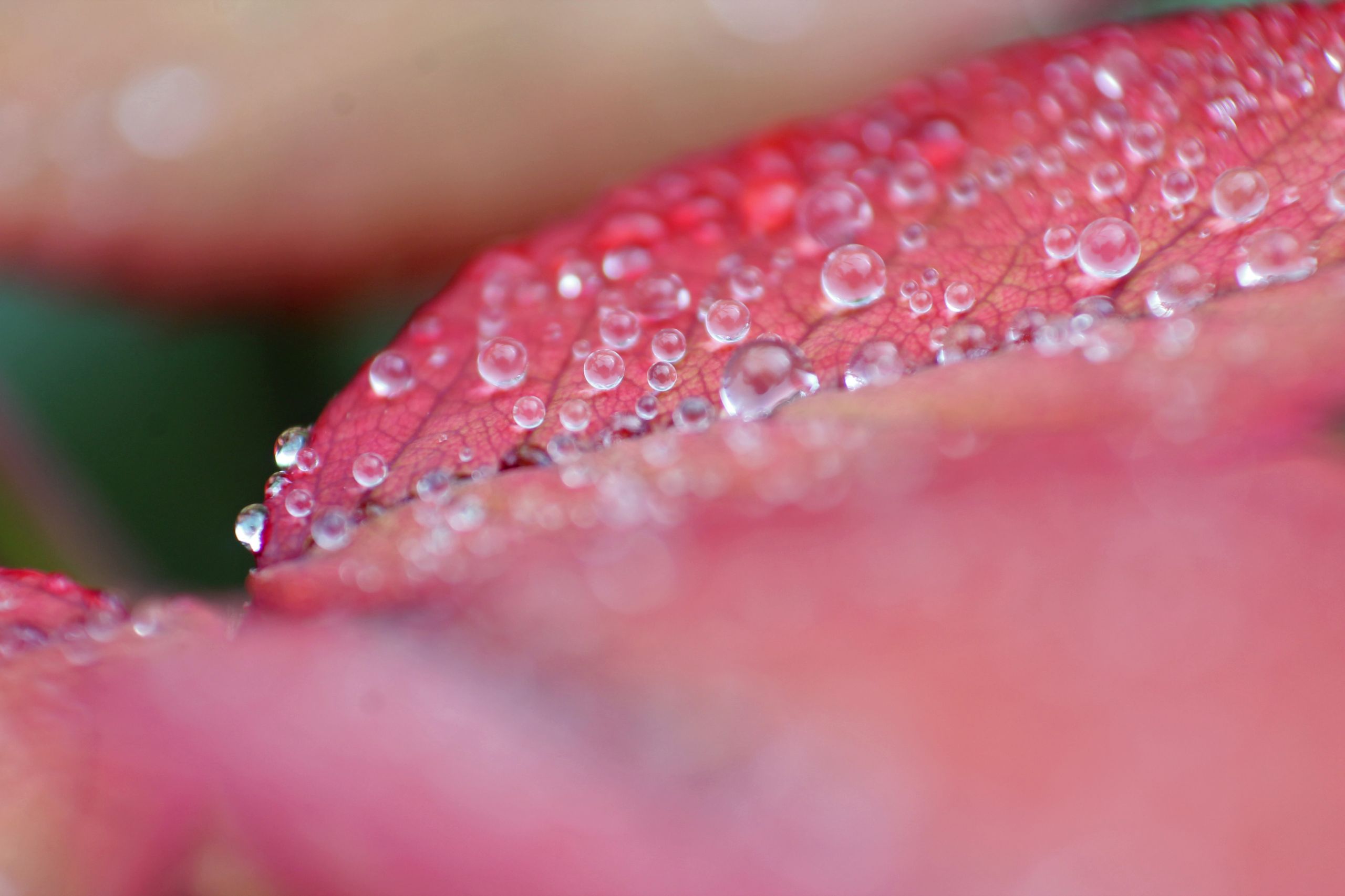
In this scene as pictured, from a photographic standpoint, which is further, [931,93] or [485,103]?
[485,103]

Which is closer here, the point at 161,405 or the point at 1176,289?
the point at 1176,289

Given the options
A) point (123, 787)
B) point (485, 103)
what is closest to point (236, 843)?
point (123, 787)

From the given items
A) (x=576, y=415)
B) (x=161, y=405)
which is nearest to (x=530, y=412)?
(x=576, y=415)

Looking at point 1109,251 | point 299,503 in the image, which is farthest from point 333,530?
point 1109,251

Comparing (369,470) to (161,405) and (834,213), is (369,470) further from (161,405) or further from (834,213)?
(161,405)

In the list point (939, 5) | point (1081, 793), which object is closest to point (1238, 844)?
point (1081, 793)

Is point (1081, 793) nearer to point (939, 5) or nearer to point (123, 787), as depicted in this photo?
point (123, 787)

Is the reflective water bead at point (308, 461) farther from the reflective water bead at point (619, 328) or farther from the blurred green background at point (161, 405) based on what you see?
the blurred green background at point (161, 405)
